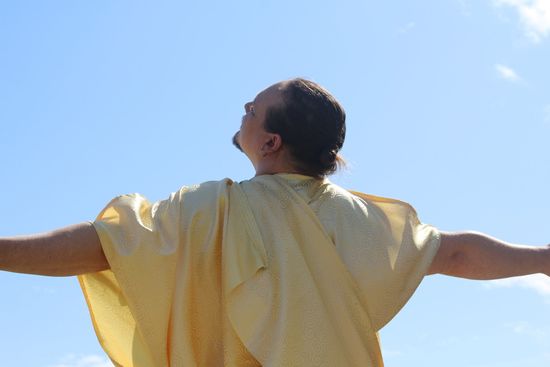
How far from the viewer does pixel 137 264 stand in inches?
158

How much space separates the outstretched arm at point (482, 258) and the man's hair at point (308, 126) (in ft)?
2.20

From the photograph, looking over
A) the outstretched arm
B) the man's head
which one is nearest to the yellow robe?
the outstretched arm

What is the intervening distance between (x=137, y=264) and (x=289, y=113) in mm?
1094

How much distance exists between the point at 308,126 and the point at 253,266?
85 centimetres

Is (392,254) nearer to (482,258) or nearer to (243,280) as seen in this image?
(482,258)

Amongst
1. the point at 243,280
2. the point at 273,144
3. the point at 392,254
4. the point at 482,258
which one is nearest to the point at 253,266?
the point at 243,280

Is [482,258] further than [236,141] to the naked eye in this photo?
No

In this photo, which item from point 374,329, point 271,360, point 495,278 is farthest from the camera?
point 495,278

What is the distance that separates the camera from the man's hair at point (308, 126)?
4.60 m

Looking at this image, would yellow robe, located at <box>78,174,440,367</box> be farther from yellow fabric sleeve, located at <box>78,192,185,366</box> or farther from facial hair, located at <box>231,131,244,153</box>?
facial hair, located at <box>231,131,244,153</box>

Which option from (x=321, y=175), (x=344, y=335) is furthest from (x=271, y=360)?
(x=321, y=175)

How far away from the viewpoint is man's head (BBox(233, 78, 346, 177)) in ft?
15.1

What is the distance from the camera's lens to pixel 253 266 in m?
4.05

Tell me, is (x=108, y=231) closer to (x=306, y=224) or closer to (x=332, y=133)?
(x=306, y=224)
